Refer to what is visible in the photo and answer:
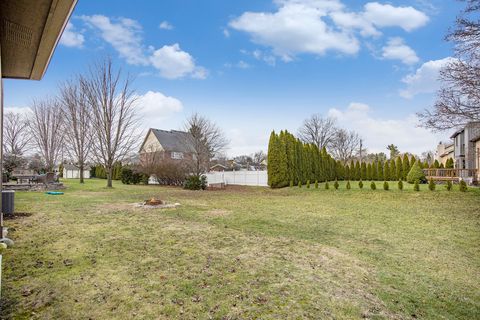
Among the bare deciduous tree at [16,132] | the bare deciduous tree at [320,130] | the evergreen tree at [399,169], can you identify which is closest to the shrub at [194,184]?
the evergreen tree at [399,169]

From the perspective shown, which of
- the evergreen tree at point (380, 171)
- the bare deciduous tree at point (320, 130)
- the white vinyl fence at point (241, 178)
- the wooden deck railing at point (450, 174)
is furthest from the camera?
the bare deciduous tree at point (320, 130)

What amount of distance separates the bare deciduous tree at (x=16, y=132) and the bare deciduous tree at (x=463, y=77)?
36906mm

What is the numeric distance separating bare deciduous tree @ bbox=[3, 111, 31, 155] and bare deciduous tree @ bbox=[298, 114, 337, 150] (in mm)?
37203

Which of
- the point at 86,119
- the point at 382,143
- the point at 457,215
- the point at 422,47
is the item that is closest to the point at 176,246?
the point at 457,215

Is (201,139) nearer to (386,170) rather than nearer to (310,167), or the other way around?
(310,167)

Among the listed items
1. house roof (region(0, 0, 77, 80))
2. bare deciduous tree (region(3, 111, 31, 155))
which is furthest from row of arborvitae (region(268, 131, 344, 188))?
bare deciduous tree (region(3, 111, 31, 155))

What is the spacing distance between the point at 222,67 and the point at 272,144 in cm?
727

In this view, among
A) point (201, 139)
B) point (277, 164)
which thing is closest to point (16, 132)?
point (201, 139)

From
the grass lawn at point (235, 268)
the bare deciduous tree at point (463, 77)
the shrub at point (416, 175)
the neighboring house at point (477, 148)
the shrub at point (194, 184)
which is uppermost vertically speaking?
the bare deciduous tree at point (463, 77)

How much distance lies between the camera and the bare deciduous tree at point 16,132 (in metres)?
30.1

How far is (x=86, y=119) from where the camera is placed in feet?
72.6

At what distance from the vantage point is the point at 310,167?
22.7m

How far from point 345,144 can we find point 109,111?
3754 centimetres

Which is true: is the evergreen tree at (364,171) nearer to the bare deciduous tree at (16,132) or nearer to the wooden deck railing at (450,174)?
the wooden deck railing at (450,174)
